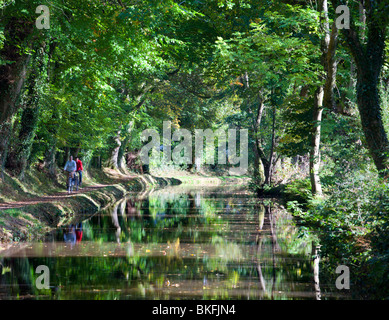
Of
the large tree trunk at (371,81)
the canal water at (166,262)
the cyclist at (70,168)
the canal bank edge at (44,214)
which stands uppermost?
the large tree trunk at (371,81)

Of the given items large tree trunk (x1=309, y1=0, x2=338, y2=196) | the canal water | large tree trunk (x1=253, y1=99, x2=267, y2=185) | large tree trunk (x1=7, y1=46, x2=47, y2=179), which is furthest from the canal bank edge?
large tree trunk (x1=253, y1=99, x2=267, y2=185)

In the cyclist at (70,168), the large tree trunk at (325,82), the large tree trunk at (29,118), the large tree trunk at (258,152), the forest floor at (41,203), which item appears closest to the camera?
the forest floor at (41,203)

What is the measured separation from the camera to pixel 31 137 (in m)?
20.2

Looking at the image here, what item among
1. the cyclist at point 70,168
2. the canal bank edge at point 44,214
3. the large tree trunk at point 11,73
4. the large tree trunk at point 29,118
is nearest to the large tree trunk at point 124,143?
the canal bank edge at point 44,214

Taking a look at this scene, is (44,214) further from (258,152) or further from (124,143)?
(124,143)

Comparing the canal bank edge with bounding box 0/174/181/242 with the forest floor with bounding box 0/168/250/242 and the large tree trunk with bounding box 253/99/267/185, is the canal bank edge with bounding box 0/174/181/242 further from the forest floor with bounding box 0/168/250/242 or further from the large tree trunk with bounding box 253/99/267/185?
the large tree trunk with bounding box 253/99/267/185

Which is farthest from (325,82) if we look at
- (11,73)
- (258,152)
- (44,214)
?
(258,152)

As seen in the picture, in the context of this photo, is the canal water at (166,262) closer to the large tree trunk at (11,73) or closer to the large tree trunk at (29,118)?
the large tree trunk at (11,73)

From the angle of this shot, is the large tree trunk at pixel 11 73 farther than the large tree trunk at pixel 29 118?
No

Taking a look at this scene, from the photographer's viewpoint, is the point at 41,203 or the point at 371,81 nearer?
the point at 371,81

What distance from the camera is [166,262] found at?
32.8 ft

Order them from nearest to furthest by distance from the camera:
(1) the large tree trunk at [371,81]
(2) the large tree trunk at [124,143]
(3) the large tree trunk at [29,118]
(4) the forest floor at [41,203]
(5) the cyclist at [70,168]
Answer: (1) the large tree trunk at [371,81] → (4) the forest floor at [41,203] → (3) the large tree trunk at [29,118] → (5) the cyclist at [70,168] → (2) the large tree trunk at [124,143]

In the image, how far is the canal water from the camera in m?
7.66

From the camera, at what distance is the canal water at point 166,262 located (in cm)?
766
